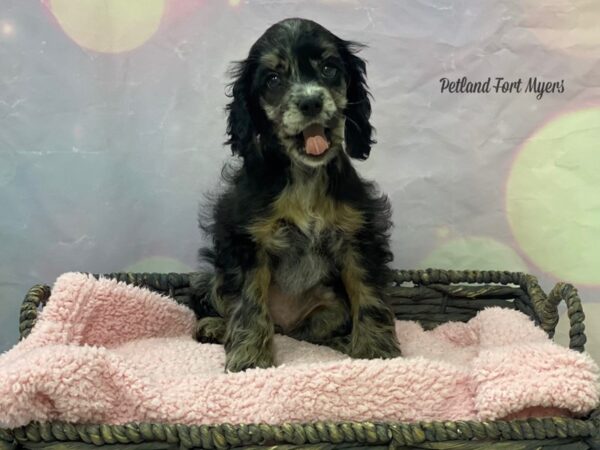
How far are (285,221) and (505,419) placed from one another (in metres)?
0.82

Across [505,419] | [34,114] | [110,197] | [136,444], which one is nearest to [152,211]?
[110,197]

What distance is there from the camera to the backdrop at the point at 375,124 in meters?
2.44

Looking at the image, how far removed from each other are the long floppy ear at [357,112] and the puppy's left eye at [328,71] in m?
0.12

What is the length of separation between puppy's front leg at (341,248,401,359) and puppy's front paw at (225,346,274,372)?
0.96ft

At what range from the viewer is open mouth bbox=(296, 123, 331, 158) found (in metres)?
1.74

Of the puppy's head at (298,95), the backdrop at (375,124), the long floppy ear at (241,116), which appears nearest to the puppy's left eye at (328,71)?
→ the puppy's head at (298,95)

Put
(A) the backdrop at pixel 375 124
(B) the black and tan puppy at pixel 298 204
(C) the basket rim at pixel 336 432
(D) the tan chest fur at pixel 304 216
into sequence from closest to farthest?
(C) the basket rim at pixel 336 432 < (B) the black and tan puppy at pixel 298 204 < (D) the tan chest fur at pixel 304 216 < (A) the backdrop at pixel 375 124

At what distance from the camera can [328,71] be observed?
1834 mm

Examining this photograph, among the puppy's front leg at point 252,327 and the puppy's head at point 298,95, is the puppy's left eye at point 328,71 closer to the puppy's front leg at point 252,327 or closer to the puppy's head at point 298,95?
the puppy's head at point 298,95

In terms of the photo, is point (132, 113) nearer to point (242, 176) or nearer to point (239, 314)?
point (242, 176)

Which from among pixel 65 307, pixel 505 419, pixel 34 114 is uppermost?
pixel 34 114

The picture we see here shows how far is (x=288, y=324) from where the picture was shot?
2.23 meters

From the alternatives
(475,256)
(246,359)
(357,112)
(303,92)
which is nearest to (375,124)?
(357,112)

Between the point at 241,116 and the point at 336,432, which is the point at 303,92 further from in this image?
the point at 336,432
